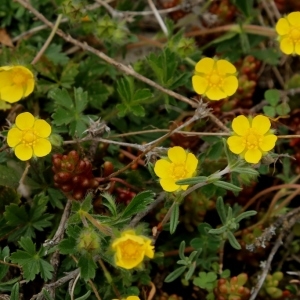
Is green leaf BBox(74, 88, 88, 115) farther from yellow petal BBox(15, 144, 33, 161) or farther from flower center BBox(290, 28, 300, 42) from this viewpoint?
flower center BBox(290, 28, 300, 42)

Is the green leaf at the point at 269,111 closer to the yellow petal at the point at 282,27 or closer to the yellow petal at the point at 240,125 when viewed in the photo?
the yellow petal at the point at 282,27

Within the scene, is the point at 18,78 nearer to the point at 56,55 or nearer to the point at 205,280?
the point at 56,55

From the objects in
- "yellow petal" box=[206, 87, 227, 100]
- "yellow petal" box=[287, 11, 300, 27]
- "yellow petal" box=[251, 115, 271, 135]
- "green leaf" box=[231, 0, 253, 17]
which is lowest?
"yellow petal" box=[206, 87, 227, 100]

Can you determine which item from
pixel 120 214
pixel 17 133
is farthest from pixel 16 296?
pixel 17 133

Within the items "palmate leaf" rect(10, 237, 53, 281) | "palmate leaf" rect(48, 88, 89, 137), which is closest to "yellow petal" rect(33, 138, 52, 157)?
"palmate leaf" rect(48, 88, 89, 137)

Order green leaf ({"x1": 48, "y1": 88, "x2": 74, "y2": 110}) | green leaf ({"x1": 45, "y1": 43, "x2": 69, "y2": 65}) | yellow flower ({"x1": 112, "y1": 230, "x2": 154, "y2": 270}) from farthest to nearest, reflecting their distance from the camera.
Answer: green leaf ({"x1": 45, "y1": 43, "x2": 69, "y2": 65}) < green leaf ({"x1": 48, "y1": 88, "x2": 74, "y2": 110}) < yellow flower ({"x1": 112, "y1": 230, "x2": 154, "y2": 270})
